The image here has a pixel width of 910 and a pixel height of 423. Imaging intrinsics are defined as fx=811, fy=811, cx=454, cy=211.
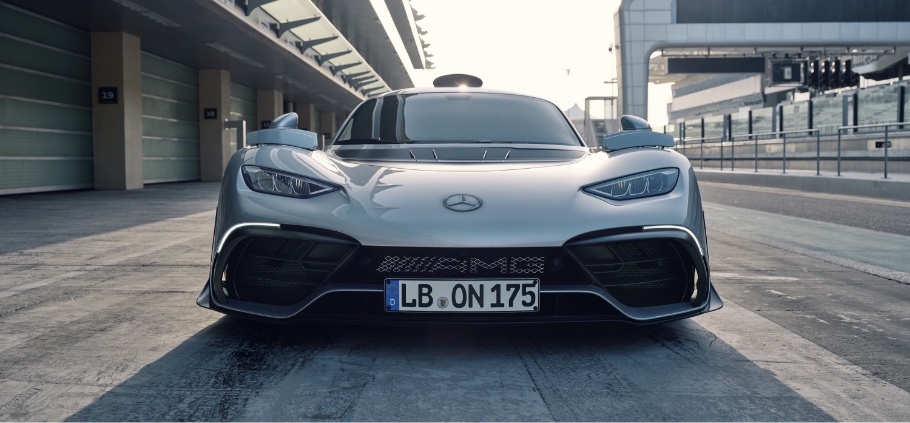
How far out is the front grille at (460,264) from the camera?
285 cm

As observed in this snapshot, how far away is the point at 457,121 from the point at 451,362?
174 cm

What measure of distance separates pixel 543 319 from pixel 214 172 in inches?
871

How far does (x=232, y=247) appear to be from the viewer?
9.95 ft

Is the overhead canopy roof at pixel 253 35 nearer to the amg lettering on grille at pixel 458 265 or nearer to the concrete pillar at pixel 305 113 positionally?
the concrete pillar at pixel 305 113

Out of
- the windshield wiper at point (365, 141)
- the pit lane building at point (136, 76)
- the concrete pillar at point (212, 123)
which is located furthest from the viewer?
the concrete pillar at point (212, 123)

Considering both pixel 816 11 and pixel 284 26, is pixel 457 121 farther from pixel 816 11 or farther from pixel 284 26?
pixel 816 11

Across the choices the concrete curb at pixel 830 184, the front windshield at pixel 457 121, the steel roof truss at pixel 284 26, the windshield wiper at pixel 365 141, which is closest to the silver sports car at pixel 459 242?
the windshield wiper at pixel 365 141

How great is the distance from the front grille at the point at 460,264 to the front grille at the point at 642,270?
9 cm

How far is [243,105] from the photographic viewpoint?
91.9 feet

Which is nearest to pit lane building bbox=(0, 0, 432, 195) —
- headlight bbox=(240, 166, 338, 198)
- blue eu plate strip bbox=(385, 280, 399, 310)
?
headlight bbox=(240, 166, 338, 198)

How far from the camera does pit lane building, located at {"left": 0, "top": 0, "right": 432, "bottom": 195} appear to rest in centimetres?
1436

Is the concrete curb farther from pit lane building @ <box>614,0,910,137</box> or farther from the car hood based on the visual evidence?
the car hood

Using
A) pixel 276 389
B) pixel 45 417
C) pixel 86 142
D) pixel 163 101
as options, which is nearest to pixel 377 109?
pixel 276 389

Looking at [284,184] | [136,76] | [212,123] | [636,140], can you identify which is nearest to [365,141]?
[284,184]
